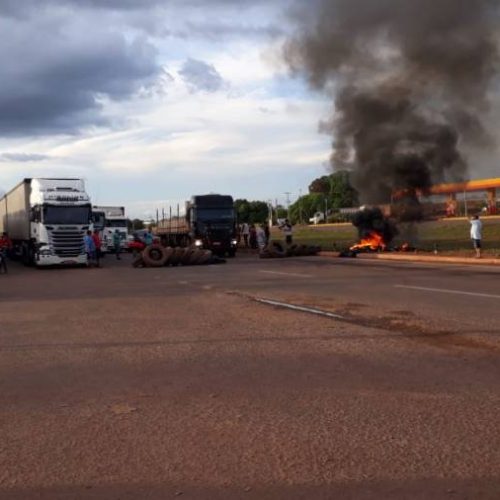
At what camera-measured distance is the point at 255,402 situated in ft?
18.8

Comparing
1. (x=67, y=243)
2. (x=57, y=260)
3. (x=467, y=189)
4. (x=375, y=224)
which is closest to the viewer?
(x=57, y=260)

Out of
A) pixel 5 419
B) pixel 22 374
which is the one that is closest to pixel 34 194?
pixel 22 374

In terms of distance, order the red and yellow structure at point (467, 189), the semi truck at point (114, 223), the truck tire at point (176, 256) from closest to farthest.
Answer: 1. the truck tire at point (176, 256)
2. the red and yellow structure at point (467, 189)
3. the semi truck at point (114, 223)

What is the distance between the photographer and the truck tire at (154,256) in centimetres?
2594

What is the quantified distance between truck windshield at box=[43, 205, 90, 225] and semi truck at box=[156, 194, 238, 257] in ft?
21.4

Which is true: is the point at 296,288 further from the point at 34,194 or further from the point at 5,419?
the point at 34,194

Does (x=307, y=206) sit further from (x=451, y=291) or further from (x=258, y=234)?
(x=451, y=291)

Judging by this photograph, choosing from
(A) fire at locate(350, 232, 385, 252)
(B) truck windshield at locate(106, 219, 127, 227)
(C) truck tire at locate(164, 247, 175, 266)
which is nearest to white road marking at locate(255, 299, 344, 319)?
(C) truck tire at locate(164, 247, 175, 266)

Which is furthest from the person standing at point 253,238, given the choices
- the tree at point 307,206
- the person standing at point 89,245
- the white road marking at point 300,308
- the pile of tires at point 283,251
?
the tree at point 307,206

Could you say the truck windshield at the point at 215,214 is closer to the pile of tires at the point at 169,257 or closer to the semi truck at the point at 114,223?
the pile of tires at the point at 169,257

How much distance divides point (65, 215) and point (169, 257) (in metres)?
4.27

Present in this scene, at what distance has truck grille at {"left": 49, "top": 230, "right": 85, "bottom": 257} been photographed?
88.0ft

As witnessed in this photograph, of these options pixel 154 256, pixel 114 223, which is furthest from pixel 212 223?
pixel 114 223

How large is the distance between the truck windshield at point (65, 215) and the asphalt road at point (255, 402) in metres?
15.4
